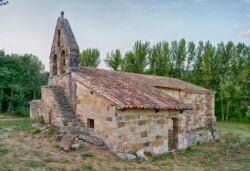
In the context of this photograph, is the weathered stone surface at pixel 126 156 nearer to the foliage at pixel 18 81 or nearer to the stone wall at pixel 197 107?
the stone wall at pixel 197 107

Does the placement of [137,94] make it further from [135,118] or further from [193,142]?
[193,142]

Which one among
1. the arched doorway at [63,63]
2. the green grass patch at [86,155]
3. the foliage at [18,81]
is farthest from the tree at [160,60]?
the green grass patch at [86,155]

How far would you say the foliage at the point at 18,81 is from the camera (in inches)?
1119

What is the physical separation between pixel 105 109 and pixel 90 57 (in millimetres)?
26780

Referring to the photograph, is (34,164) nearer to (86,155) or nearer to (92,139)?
(86,155)

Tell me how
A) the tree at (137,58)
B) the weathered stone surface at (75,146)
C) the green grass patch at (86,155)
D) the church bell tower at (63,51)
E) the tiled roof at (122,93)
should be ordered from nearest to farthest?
1. the green grass patch at (86,155)
2. the weathered stone surface at (75,146)
3. the tiled roof at (122,93)
4. the church bell tower at (63,51)
5. the tree at (137,58)

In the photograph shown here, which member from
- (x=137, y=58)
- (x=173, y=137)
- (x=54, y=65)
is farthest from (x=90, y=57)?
(x=173, y=137)

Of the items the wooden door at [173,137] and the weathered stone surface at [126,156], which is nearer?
the weathered stone surface at [126,156]

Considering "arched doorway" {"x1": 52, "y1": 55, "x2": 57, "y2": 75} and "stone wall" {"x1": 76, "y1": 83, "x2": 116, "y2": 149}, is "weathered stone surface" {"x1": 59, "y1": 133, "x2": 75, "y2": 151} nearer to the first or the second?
"stone wall" {"x1": 76, "y1": 83, "x2": 116, "y2": 149}

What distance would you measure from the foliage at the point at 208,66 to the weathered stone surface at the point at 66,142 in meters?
24.6

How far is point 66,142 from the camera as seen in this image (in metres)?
10.8

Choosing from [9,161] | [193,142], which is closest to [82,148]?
[9,161]

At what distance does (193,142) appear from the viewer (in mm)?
15859

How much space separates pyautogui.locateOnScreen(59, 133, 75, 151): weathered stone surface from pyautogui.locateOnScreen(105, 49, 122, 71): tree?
25581 mm
